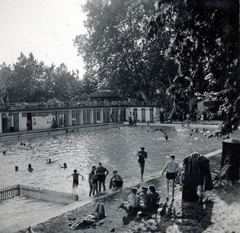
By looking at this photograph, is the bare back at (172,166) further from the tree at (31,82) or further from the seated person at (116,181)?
the tree at (31,82)

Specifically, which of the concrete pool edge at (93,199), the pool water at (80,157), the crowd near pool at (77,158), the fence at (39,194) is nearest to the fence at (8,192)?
the fence at (39,194)

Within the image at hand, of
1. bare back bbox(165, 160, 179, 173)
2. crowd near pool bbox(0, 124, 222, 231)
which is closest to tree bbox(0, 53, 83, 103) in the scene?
crowd near pool bbox(0, 124, 222, 231)

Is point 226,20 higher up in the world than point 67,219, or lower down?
higher up

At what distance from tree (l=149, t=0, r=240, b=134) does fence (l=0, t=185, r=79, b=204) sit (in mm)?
6604

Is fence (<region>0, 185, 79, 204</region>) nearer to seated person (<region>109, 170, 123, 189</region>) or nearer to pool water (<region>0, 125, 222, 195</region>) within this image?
pool water (<region>0, 125, 222, 195</region>)

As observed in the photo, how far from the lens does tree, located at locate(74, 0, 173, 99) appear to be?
50219mm

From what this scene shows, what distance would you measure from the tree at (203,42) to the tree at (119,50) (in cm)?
4055

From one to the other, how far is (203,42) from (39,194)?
9249 millimetres

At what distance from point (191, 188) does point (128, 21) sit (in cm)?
4542

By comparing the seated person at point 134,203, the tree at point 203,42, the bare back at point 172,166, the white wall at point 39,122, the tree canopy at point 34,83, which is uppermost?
the tree canopy at point 34,83

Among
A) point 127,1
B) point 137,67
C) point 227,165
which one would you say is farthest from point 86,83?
point 227,165

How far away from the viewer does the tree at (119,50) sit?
50.2 m

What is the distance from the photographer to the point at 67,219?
9.18 m

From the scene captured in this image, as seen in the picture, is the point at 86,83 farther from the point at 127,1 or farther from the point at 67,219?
the point at 67,219
